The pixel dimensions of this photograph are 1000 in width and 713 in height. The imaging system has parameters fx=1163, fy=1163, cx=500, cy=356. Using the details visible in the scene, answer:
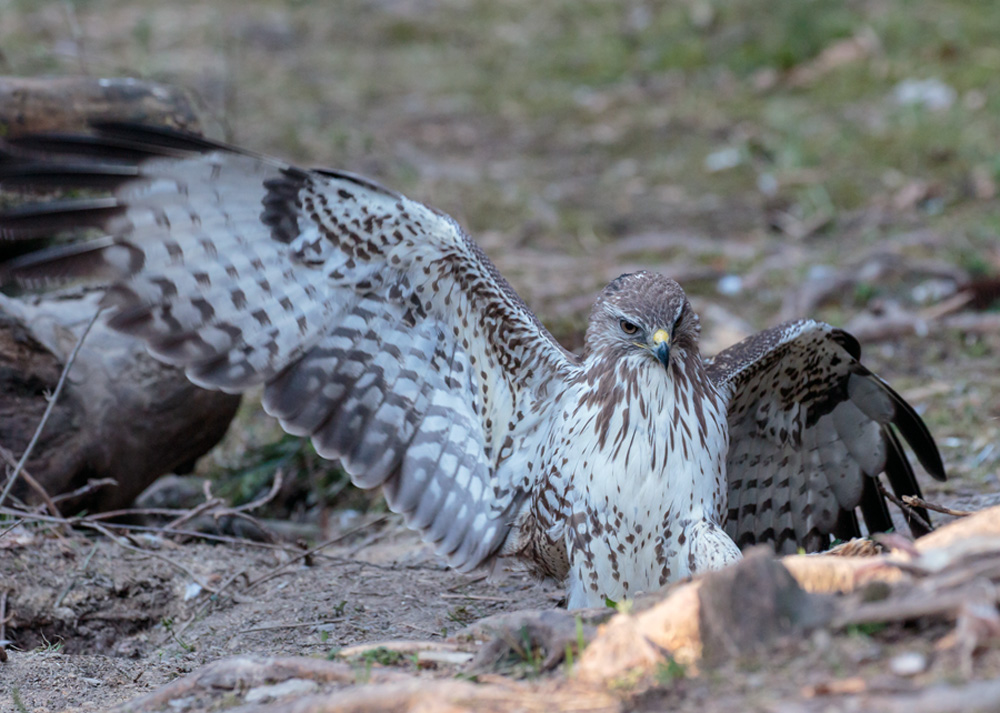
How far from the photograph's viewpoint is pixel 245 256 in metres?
3.92

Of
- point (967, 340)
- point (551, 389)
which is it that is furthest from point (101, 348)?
point (967, 340)

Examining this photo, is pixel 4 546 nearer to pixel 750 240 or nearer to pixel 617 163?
pixel 750 240

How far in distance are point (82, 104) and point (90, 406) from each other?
1521mm

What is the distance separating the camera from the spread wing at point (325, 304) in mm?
3656

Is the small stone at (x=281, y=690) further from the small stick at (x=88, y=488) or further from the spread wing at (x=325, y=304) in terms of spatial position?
the small stick at (x=88, y=488)

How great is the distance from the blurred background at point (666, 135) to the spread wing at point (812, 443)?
2.57ft

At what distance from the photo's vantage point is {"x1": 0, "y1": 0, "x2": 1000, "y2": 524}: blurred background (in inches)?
277

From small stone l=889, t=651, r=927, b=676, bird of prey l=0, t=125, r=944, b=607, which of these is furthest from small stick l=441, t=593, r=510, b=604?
small stone l=889, t=651, r=927, b=676

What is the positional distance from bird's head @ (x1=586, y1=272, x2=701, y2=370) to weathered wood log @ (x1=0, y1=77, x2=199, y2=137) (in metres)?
2.46

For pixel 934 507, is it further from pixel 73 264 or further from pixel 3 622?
pixel 3 622

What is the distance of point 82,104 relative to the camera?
5500 millimetres

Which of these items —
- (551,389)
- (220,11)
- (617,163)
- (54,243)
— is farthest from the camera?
(220,11)

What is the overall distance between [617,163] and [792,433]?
6.57 metres

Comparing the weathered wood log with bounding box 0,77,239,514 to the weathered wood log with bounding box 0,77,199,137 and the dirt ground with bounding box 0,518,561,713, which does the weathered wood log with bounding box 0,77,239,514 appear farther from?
the dirt ground with bounding box 0,518,561,713
